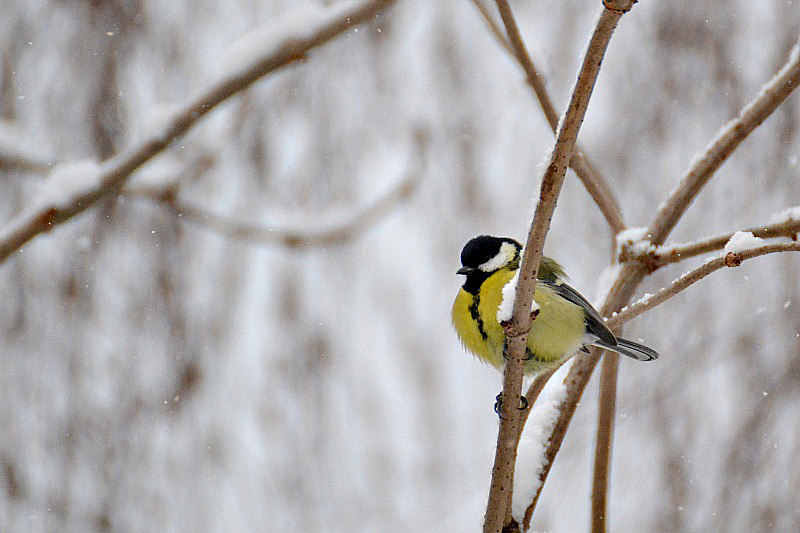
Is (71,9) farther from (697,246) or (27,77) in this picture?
(697,246)

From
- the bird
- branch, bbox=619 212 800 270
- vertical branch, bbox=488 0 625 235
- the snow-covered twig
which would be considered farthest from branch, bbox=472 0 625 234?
the snow-covered twig

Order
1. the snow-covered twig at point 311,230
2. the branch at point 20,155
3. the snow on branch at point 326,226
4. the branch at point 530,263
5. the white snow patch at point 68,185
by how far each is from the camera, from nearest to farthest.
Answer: the branch at point 530,263, the white snow patch at point 68,185, the branch at point 20,155, the snow-covered twig at point 311,230, the snow on branch at point 326,226

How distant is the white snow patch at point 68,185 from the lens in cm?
187

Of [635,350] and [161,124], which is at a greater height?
[161,124]

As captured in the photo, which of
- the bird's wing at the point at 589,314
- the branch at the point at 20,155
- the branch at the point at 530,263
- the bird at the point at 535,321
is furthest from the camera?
the branch at the point at 20,155

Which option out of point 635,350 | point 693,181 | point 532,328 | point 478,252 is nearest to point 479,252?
point 478,252

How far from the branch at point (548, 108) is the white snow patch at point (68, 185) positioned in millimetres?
1106

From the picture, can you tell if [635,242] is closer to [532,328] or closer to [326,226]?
[532,328]

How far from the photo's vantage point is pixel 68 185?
6.33ft

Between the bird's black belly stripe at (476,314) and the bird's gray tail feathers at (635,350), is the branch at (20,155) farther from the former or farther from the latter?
the bird's gray tail feathers at (635,350)

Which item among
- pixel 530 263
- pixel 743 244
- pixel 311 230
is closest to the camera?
pixel 530 263

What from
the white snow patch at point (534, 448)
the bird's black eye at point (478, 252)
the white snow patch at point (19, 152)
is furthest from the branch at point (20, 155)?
the white snow patch at point (534, 448)

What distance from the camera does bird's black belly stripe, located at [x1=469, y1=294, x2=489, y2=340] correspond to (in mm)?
2320

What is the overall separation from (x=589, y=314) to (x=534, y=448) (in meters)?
0.48
